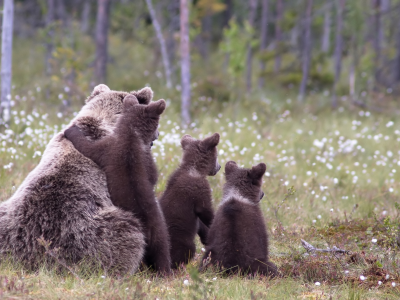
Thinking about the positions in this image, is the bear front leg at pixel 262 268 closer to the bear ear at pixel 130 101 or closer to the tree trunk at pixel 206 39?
the bear ear at pixel 130 101

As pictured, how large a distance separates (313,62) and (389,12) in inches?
167

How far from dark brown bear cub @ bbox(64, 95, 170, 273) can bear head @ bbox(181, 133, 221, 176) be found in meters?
0.91

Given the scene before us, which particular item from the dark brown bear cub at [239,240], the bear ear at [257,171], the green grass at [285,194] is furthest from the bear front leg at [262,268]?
the bear ear at [257,171]

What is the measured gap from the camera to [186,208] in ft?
17.7

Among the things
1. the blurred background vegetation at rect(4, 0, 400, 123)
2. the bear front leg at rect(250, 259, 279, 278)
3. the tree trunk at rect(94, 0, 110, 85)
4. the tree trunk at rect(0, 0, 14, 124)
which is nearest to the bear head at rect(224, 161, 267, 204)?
the bear front leg at rect(250, 259, 279, 278)

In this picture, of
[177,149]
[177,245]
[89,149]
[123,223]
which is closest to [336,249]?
[177,245]

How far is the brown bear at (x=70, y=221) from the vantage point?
4.42 m

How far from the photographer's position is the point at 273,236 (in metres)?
6.65

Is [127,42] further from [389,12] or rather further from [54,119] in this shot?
[54,119]

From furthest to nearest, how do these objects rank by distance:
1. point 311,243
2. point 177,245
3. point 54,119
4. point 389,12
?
point 389,12 < point 54,119 < point 311,243 < point 177,245

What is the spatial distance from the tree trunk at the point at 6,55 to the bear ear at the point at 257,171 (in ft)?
20.3

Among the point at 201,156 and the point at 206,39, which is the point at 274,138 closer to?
the point at 201,156

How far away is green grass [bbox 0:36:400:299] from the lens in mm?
4242

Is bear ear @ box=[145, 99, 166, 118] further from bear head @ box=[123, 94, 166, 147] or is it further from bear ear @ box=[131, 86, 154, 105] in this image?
bear ear @ box=[131, 86, 154, 105]
